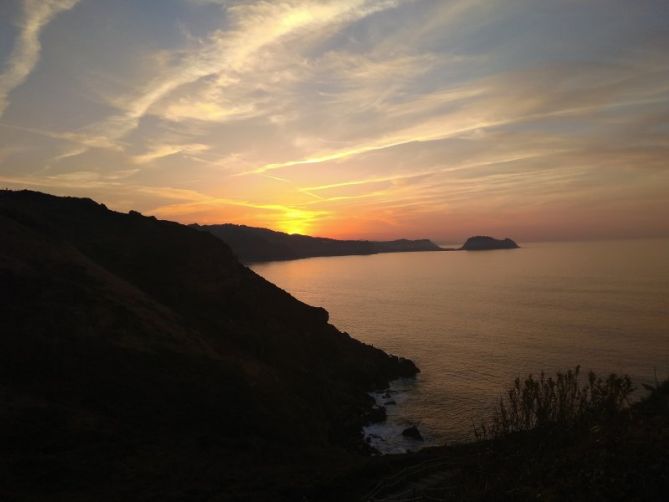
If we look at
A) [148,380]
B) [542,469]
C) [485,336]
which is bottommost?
[485,336]

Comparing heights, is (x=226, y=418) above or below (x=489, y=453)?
below

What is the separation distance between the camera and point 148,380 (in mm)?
26609

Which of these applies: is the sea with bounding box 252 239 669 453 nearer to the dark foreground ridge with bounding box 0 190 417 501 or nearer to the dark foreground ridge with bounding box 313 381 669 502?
the dark foreground ridge with bounding box 0 190 417 501

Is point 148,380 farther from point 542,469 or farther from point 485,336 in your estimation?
point 485,336

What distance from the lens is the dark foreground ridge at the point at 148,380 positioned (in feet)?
59.4

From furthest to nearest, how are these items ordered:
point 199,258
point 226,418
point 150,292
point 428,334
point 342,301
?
point 342,301 → point 428,334 → point 199,258 → point 150,292 → point 226,418

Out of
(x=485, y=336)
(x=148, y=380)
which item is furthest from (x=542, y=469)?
(x=485, y=336)

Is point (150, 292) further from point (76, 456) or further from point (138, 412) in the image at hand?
point (76, 456)

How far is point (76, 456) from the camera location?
18.5 meters

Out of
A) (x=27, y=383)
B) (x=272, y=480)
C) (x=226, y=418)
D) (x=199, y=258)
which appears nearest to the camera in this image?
(x=272, y=480)

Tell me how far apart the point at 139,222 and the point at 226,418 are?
36.1 meters

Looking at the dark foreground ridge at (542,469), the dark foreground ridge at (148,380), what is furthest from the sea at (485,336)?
the dark foreground ridge at (542,469)

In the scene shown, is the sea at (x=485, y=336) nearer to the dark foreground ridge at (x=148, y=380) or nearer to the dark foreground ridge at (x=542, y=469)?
the dark foreground ridge at (x=148, y=380)

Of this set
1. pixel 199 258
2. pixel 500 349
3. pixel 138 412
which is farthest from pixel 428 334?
pixel 138 412
